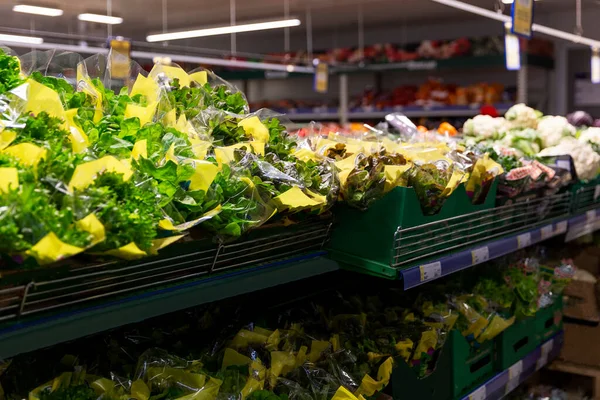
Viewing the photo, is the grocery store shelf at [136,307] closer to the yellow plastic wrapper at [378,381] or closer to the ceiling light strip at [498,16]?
the yellow plastic wrapper at [378,381]

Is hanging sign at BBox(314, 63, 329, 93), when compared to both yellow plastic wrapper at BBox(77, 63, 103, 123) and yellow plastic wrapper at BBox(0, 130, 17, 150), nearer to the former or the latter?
yellow plastic wrapper at BBox(77, 63, 103, 123)

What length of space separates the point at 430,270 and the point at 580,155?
1.71 meters

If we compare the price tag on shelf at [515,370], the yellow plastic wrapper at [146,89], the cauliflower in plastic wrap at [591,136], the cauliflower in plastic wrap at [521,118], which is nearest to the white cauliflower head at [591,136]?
the cauliflower in plastic wrap at [591,136]

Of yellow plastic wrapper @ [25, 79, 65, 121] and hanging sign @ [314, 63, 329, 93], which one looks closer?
yellow plastic wrapper @ [25, 79, 65, 121]

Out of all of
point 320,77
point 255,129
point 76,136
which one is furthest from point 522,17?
point 320,77

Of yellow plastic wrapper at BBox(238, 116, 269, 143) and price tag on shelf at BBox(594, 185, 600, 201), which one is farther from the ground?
yellow plastic wrapper at BBox(238, 116, 269, 143)

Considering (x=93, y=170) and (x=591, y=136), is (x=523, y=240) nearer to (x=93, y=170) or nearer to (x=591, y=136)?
(x=591, y=136)

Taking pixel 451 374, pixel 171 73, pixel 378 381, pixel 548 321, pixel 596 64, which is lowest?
pixel 548 321

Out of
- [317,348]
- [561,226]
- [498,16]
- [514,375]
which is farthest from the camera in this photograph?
[498,16]

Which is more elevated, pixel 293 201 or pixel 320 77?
pixel 320 77

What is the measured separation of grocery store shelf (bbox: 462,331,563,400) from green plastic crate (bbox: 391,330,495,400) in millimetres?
36

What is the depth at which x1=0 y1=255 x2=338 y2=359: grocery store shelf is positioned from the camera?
123 cm

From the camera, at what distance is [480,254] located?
2.46 metres

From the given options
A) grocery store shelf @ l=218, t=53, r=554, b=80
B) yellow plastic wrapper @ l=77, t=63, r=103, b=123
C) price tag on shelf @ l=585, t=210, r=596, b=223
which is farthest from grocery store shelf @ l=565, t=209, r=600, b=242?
grocery store shelf @ l=218, t=53, r=554, b=80
